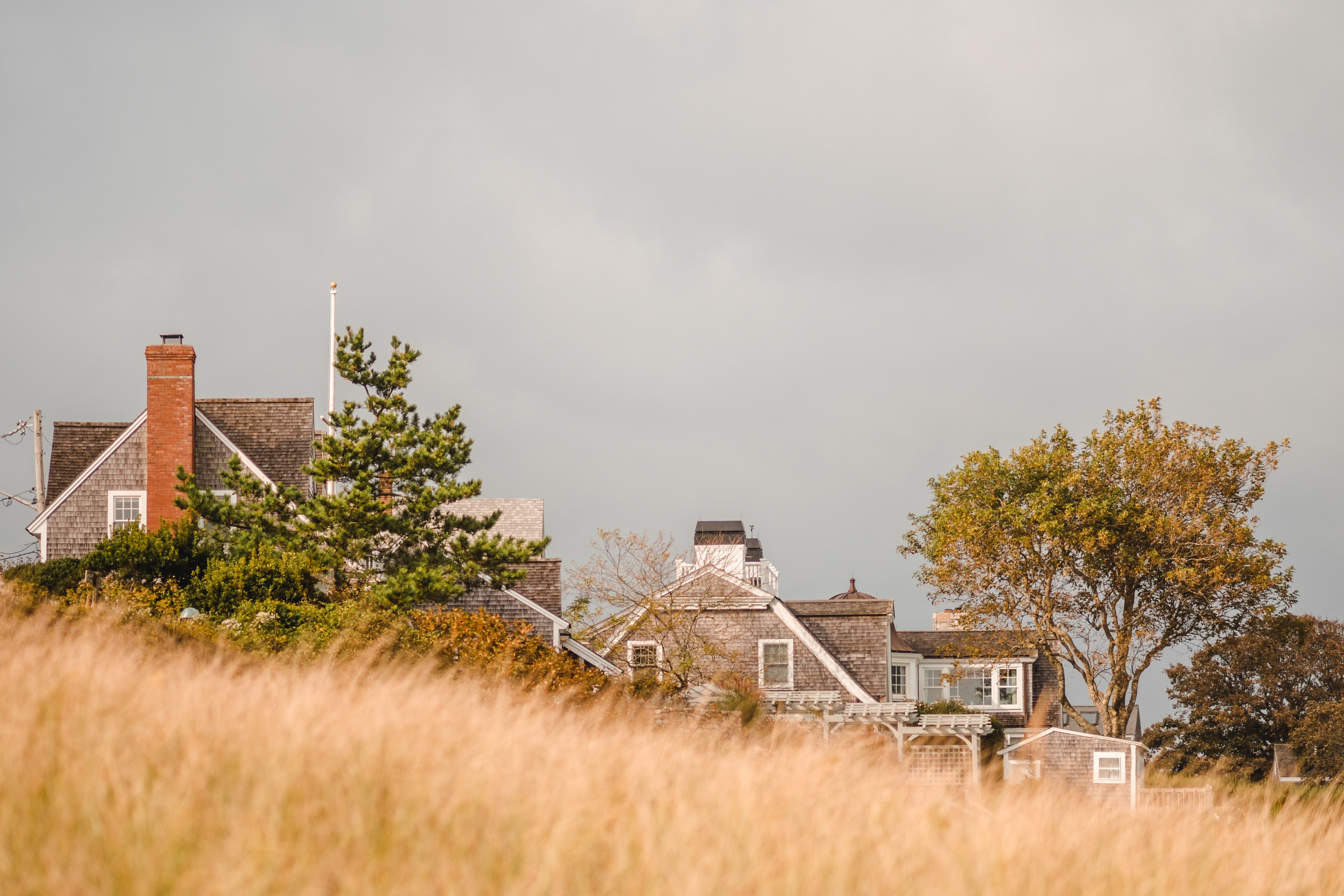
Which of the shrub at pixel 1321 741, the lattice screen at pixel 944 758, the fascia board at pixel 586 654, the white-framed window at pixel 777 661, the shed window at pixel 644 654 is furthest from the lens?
the shrub at pixel 1321 741

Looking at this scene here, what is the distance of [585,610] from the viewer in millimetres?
36875

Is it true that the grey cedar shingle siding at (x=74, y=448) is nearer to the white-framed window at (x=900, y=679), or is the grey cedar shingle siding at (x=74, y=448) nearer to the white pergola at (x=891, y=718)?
the white pergola at (x=891, y=718)

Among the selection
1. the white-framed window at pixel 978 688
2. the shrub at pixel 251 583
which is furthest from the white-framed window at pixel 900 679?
the shrub at pixel 251 583

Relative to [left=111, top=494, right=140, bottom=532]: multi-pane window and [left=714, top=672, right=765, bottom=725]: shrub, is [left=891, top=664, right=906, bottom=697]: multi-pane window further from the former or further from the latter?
[left=111, top=494, right=140, bottom=532]: multi-pane window

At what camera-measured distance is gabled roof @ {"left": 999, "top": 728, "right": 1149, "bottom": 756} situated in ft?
112

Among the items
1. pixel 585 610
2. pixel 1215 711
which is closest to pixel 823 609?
pixel 585 610

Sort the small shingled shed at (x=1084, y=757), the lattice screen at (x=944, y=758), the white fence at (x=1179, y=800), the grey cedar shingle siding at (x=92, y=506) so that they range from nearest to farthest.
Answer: the white fence at (x=1179, y=800) → the lattice screen at (x=944, y=758) → the grey cedar shingle siding at (x=92, y=506) → the small shingled shed at (x=1084, y=757)

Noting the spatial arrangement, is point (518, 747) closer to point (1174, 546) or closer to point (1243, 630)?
point (1174, 546)

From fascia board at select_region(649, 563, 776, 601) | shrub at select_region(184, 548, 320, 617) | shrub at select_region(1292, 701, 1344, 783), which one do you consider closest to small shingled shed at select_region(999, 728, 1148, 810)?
fascia board at select_region(649, 563, 776, 601)

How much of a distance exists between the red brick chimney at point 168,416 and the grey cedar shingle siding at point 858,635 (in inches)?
894

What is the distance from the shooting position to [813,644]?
133 feet

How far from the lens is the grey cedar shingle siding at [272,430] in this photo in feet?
115

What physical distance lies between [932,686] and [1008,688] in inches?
125

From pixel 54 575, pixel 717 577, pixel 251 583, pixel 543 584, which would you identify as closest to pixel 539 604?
pixel 543 584
